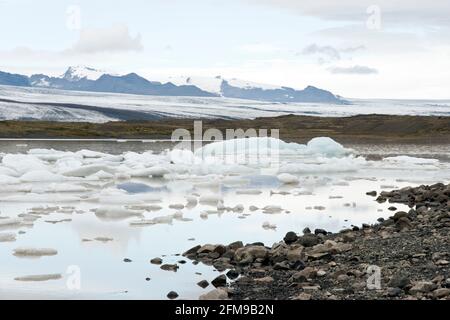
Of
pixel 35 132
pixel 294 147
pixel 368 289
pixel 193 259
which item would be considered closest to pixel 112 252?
pixel 193 259

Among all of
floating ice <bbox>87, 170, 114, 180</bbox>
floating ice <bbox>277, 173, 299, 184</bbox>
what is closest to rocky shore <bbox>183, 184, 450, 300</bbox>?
floating ice <bbox>277, 173, 299, 184</bbox>

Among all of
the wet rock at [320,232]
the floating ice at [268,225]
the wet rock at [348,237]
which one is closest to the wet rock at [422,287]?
the wet rock at [348,237]

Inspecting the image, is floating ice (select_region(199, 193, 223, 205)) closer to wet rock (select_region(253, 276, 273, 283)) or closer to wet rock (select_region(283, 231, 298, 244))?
wet rock (select_region(283, 231, 298, 244))

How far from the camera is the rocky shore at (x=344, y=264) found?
6141mm

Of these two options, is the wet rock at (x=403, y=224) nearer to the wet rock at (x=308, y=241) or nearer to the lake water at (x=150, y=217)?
the lake water at (x=150, y=217)

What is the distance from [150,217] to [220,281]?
4.96 m

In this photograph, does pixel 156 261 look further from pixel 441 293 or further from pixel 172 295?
pixel 441 293

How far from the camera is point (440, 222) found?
9.45 meters

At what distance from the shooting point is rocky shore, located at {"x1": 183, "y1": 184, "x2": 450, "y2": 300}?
6.14 m

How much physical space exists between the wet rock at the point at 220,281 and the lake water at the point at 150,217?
15 centimetres
